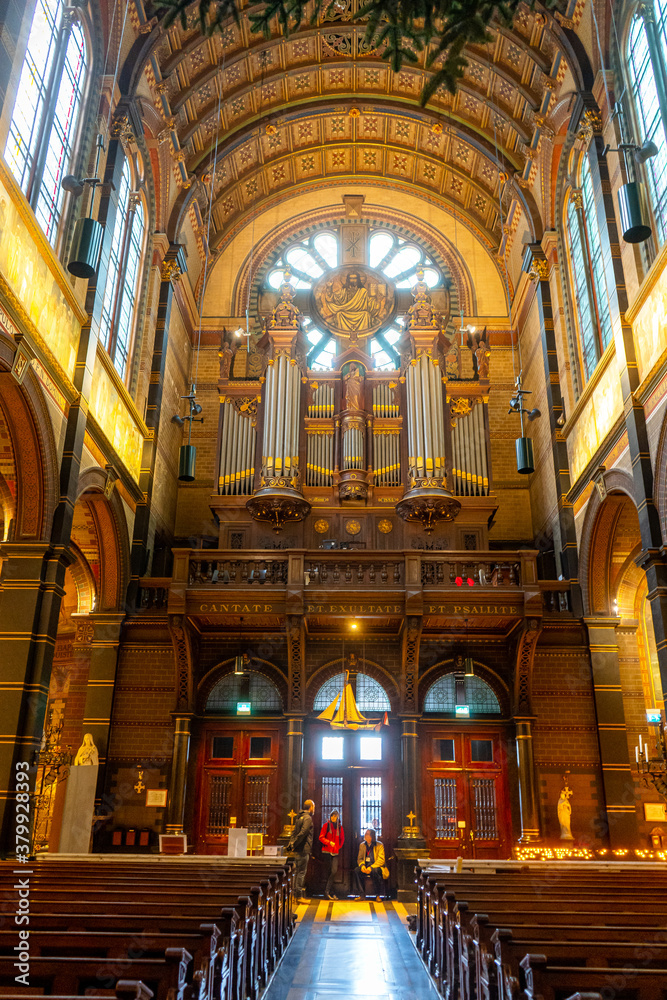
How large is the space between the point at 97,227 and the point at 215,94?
10.4 meters

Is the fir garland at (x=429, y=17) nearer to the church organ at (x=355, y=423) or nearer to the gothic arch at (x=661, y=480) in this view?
the gothic arch at (x=661, y=480)

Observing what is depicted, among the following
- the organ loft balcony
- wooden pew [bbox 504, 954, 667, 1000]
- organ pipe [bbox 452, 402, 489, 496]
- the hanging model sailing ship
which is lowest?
wooden pew [bbox 504, 954, 667, 1000]

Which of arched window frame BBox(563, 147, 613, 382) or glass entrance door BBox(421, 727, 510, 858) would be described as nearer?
arched window frame BBox(563, 147, 613, 382)

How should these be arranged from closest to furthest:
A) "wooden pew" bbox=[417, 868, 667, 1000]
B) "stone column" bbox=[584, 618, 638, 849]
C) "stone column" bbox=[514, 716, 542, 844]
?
"wooden pew" bbox=[417, 868, 667, 1000], "stone column" bbox=[584, 618, 638, 849], "stone column" bbox=[514, 716, 542, 844]

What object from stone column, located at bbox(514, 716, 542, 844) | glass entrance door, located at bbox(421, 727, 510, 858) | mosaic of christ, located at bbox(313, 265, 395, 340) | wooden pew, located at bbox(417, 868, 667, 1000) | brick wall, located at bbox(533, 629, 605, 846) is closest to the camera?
wooden pew, located at bbox(417, 868, 667, 1000)

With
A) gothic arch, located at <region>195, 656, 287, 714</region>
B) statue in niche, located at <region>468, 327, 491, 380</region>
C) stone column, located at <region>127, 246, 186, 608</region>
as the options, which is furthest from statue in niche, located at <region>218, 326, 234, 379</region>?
gothic arch, located at <region>195, 656, 287, 714</region>

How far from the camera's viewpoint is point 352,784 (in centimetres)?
1497

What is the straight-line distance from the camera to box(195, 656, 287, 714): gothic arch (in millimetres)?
15438

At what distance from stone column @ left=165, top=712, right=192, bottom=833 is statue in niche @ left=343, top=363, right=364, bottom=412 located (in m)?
7.29

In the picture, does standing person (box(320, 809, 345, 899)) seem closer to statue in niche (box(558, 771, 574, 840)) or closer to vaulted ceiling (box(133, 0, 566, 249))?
statue in niche (box(558, 771, 574, 840))

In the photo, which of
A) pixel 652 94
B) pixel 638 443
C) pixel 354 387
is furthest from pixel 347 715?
pixel 652 94

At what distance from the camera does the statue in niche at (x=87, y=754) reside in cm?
1341

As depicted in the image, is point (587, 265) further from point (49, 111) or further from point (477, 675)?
point (49, 111)

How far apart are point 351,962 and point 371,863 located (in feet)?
19.6
